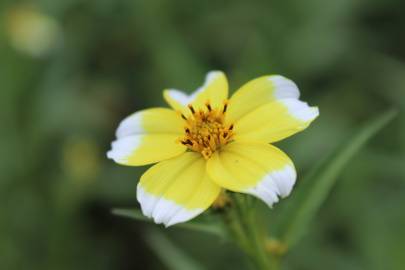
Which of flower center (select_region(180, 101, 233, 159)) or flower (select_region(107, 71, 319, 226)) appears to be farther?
flower center (select_region(180, 101, 233, 159))

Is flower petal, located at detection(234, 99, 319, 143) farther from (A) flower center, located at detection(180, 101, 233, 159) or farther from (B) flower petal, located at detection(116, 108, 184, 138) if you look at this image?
(B) flower petal, located at detection(116, 108, 184, 138)

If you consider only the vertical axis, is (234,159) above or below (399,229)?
above

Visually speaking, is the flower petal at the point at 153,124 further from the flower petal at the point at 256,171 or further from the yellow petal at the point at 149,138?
the flower petal at the point at 256,171

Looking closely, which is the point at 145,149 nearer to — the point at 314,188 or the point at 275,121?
the point at 275,121

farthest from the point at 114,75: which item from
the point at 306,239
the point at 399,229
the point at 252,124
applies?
the point at 252,124

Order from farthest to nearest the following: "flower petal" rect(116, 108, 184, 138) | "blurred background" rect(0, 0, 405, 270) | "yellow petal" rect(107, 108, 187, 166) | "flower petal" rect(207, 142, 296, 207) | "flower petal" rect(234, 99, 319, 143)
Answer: "blurred background" rect(0, 0, 405, 270)
"flower petal" rect(116, 108, 184, 138)
"yellow petal" rect(107, 108, 187, 166)
"flower petal" rect(234, 99, 319, 143)
"flower petal" rect(207, 142, 296, 207)

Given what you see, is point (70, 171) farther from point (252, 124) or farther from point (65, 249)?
point (252, 124)

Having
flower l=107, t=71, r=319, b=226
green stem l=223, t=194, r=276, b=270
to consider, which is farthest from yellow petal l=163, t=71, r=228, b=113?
green stem l=223, t=194, r=276, b=270
